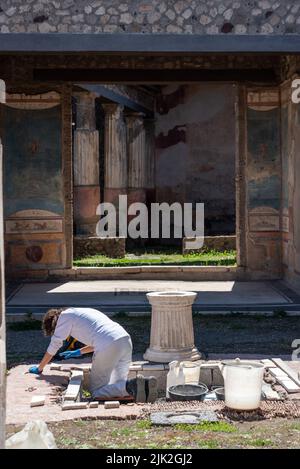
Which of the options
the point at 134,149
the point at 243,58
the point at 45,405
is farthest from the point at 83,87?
the point at 45,405

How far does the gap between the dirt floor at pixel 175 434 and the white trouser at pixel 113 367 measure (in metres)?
0.93

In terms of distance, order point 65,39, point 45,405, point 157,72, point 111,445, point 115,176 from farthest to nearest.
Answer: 1. point 115,176
2. point 157,72
3. point 65,39
4. point 45,405
5. point 111,445

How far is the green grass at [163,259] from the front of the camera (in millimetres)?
14586

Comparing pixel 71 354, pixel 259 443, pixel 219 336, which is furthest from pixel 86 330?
pixel 219 336

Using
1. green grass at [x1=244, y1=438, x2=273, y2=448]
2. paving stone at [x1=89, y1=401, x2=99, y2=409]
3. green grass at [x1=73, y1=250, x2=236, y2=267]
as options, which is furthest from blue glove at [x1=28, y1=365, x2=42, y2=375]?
green grass at [x1=73, y1=250, x2=236, y2=267]

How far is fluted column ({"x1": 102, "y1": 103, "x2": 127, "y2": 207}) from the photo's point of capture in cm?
1855

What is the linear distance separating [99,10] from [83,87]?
621 centimetres

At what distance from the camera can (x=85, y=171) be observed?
17.2m

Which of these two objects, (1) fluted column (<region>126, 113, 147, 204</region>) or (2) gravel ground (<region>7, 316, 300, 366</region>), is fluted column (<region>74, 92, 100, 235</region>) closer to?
(1) fluted column (<region>126, 113, 147, 204</region>)

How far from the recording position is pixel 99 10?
29.1ft

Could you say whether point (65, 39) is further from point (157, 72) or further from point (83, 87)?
point (83, 87)

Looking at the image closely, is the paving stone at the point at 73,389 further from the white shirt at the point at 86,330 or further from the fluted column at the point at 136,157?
the fluted column at the point at 136,157

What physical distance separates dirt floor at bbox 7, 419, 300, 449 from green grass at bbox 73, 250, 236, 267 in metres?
9.06

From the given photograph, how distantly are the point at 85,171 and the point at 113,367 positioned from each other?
11.1 metres
